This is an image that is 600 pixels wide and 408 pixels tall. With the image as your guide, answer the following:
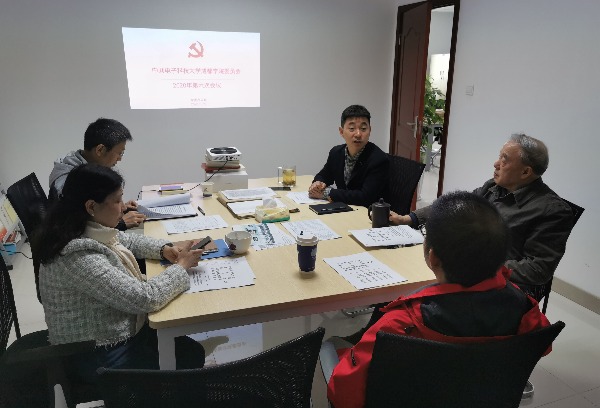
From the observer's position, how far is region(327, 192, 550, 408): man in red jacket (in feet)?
3.31

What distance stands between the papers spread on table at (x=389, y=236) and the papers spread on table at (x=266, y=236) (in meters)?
0.31

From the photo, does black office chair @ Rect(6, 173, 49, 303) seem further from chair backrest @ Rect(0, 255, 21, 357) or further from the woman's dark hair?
the woman's dark hair

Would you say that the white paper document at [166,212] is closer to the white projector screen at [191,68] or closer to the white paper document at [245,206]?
the white paper document at [245,206]

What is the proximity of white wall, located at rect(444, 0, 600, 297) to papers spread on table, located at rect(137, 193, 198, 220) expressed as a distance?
245 centimetres

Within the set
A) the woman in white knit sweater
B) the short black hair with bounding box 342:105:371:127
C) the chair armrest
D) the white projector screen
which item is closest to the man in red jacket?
the chair armrest

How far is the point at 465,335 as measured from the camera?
3.29 feet

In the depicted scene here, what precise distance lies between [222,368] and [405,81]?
443 cm

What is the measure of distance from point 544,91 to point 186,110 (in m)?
3.16

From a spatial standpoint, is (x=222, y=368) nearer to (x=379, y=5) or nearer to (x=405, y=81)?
(x=405, y=81)

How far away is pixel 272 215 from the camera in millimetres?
2201

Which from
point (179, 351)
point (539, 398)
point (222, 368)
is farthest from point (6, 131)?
point (539, 398)

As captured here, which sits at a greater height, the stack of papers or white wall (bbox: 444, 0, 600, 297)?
white wall (bbox: 444, 0, 600, 297)

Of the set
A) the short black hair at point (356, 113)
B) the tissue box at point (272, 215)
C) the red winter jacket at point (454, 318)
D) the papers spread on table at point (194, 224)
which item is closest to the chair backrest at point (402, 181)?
the short black hair at point (356, 113)

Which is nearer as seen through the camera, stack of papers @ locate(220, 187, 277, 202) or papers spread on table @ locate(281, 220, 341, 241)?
papers spread on table @ locate(281, 220, 341, 241)
